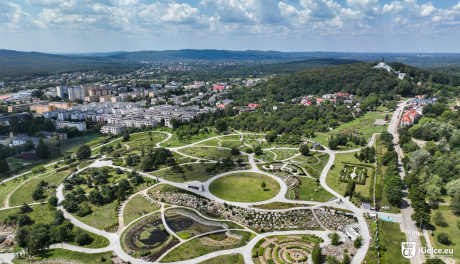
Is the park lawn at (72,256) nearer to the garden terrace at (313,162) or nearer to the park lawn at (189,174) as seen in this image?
the park lawn at (189,174)

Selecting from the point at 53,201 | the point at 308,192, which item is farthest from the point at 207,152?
the point at 53,201

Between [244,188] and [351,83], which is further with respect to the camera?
[351,83]

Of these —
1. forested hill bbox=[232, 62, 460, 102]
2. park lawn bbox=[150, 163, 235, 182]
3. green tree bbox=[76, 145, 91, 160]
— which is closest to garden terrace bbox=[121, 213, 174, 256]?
park lawn bbox=[150, 163, 235, 182]

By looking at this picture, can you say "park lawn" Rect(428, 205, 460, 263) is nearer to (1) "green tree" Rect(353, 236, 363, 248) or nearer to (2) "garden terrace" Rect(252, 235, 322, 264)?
(1) "green tree" Rect(353, 236, 363, 248)

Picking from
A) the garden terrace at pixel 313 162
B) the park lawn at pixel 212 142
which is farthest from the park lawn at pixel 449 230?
the park lawn at pixel 212 142

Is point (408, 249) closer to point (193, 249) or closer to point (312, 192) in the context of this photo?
point (312, 192)

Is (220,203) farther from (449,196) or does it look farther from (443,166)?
(443,166)
